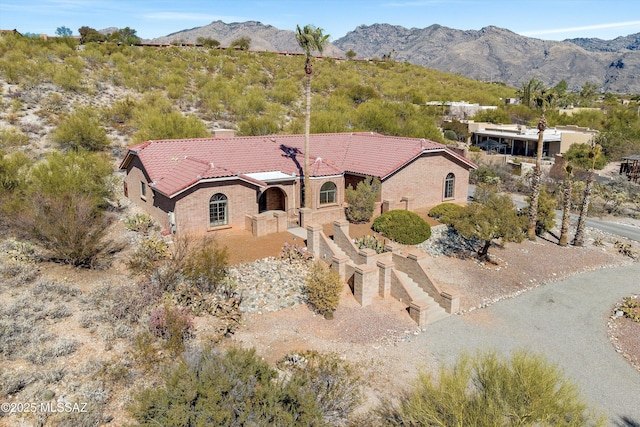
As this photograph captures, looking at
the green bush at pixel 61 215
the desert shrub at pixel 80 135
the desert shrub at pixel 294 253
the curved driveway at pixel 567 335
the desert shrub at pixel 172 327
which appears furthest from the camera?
the desert shrub at pixel 80 135

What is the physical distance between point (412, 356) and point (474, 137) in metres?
51.1

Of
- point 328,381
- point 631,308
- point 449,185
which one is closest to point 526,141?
point 449,185

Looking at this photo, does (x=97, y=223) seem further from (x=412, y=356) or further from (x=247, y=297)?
(x=412, y=356)

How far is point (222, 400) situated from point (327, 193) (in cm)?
1927

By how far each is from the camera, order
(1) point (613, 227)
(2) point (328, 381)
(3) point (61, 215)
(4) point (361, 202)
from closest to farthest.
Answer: (2) point (328, 381), (3) point (61, 215), (4) point (361, 202), (1) point (613, 227)

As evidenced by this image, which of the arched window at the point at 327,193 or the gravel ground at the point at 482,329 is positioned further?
the arched window at the point at 327,193

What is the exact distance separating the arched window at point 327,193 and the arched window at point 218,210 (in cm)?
618

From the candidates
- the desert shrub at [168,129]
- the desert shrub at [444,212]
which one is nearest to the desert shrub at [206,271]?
the desert shrub at [444,212]

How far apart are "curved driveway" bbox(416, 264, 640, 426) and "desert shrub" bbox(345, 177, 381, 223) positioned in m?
8.96

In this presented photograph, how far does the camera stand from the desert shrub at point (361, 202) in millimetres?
26125

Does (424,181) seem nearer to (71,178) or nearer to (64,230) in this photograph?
(71,178)

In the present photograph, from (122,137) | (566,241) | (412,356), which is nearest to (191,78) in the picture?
(122,137)

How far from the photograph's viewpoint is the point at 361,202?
2611 cm

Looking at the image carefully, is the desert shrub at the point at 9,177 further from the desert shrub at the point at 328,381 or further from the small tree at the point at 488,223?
the small tree at the point at 488,223
